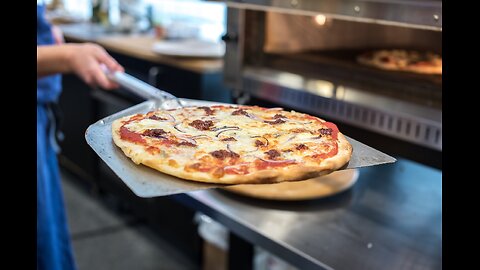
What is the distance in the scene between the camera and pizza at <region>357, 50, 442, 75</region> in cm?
132

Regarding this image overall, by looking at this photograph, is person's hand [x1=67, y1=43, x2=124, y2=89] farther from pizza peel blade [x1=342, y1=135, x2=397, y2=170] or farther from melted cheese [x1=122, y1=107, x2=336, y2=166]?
pizza peel blade [x1=342, y1=135, x2=397, y2=170]

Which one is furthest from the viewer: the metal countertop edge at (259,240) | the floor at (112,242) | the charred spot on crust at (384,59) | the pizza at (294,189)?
the floor at (112,242)

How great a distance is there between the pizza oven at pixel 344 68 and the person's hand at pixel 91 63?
0.41m

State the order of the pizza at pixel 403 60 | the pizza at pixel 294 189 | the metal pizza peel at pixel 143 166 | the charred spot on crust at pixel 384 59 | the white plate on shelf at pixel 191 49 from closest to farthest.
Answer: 1. the metal pizza peel at pixel 143 166
2. the pizza at pixel 294 189
3. the pizza at pixel 403 60
4. the charred spot on crust at pixel 384 59
5. the white plate on shelf at pixel 191 49

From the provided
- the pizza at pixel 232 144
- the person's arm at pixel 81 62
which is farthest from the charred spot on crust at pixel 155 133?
the person's arm at pixel 81 62

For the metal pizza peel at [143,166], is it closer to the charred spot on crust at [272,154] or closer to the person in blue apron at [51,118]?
the charred spot on crust at [272,154]

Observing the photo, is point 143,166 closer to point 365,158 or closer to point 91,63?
point 365,158

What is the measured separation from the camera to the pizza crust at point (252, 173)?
622 millimetres

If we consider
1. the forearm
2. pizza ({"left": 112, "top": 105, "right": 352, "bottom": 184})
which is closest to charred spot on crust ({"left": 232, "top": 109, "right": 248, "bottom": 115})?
pizza ({"left": 112, "top": 105, "right": 352, "bottom": 184})

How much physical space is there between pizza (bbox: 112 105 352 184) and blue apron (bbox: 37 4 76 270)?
2.53 ft

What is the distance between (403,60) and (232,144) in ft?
2.89
